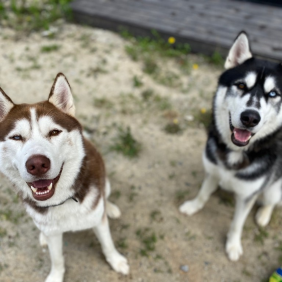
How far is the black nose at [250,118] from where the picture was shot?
77.3 inches

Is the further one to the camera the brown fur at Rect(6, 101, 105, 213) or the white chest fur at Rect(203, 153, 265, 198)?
the white chest fur at Rect(203, 153, 265, 198)

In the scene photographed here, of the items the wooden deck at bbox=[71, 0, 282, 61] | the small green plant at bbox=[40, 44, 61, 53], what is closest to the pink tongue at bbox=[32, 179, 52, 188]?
the small green plant at bbox=[40, 44, 61, 53]

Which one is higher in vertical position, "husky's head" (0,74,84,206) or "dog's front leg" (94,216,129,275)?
"husky's head" (0,74,84,206)

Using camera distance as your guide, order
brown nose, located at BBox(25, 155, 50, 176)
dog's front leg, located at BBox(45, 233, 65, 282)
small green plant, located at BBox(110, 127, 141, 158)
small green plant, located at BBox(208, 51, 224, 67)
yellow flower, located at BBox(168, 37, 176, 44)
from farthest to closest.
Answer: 1. yellow flower, located at BBox(168, 37, 176, 44)
2. small green plant, located at BBox(208, 51, 224, 67)
3. small green plant, located at BBox(110, 127, 141, 158)
4. dog's front leg, located at BBox(45, 233, 65, 282)
5. brown nose, located at BBox(25, 155, 50, 176)

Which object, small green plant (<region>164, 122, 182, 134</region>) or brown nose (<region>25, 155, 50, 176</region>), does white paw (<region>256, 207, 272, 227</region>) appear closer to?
small green plant (<region>164, 122, 182, 134</region>)

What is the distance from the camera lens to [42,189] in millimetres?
1733

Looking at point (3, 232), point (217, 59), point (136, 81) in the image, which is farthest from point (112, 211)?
point (217, 59)

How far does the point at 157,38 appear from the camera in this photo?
5.14 metres

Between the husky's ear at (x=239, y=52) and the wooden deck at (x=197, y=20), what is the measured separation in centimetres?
261

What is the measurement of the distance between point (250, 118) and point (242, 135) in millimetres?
201

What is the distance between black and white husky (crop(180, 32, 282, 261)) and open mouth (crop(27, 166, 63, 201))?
1410 millimetres

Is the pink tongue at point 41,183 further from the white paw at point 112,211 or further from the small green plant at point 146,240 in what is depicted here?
the small green plant at point 146,240

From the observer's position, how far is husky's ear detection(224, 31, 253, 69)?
7.28ft

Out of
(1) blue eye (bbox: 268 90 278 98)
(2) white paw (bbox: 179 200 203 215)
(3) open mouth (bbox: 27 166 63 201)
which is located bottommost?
(2) white paw (bbox: 179 200 203 215)
